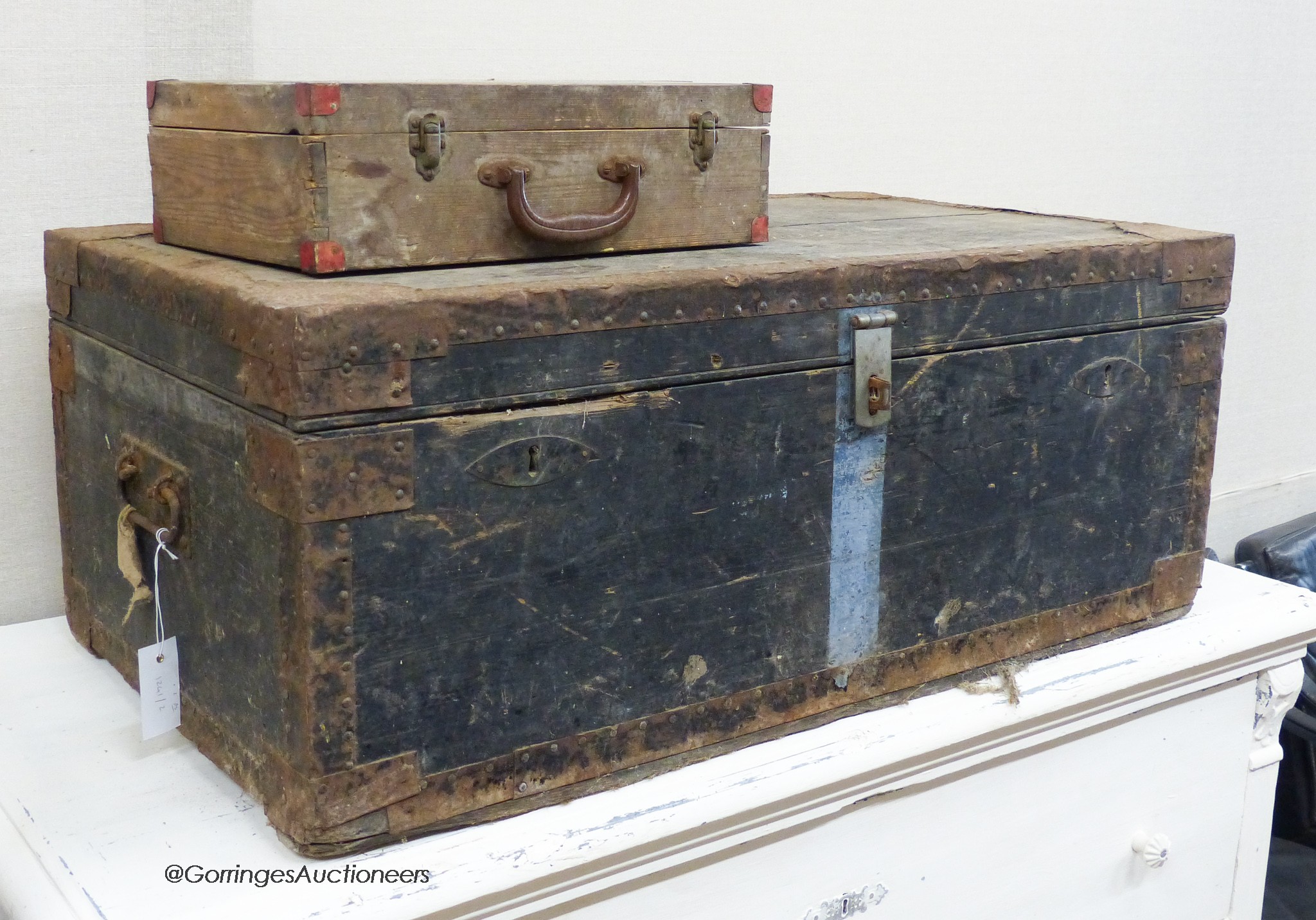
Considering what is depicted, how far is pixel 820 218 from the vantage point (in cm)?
157

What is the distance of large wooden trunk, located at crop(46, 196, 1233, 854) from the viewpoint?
3.30 ft

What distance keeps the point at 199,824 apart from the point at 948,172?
5.49ft

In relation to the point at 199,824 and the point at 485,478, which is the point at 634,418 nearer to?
the point at 485,478

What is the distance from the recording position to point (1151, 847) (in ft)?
5.01

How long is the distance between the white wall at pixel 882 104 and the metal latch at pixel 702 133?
48 cm

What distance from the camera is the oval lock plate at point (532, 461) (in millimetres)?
1047

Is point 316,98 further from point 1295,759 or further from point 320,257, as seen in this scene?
point 1295,759

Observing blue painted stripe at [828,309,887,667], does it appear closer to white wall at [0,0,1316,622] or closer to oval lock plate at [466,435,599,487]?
oval lock plate at [466,435,599,487]

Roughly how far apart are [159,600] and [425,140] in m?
0.49

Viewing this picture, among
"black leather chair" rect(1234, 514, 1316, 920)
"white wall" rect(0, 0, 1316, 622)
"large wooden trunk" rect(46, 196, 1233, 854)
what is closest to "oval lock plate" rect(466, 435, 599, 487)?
"large wooden trunk" rect(46, 196, 1233, 854)

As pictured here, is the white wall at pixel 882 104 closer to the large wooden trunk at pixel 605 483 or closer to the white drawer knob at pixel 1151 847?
the large wooden trunk at pixel 605 483

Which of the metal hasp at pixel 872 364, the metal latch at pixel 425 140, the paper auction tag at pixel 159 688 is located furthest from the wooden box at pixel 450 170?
the paper auction tag at pixel 159 688

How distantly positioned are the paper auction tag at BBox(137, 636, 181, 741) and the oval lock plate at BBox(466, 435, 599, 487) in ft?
1.17

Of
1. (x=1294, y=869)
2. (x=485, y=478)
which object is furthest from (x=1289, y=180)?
(x=485, y=478)
